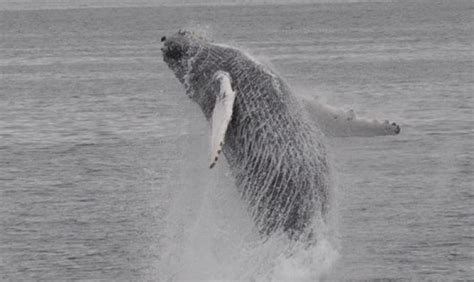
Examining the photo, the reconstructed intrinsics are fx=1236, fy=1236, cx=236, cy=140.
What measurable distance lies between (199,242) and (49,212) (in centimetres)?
727

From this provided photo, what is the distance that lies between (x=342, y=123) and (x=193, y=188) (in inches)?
205

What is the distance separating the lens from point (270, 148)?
1441 cm

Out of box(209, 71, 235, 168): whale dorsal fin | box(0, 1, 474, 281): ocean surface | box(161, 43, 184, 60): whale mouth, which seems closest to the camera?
box(209, 71, 235, 168): whale dorsal fin

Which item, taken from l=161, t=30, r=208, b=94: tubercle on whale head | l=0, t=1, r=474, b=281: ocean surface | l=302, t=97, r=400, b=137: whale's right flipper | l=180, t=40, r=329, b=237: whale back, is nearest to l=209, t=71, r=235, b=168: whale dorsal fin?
l=180, t=40, r=329, b=237: whale back

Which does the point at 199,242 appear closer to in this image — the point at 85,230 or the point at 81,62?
the point at 85,230

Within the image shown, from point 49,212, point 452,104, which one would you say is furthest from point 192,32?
point 452,104

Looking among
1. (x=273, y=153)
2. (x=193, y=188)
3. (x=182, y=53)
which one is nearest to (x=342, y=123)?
(x=273, y=153)

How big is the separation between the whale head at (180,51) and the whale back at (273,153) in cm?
65

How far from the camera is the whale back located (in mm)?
14180

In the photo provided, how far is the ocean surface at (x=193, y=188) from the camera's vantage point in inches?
646

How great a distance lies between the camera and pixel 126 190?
85.9 ft

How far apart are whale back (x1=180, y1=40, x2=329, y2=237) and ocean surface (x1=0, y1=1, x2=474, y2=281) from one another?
0.41 m

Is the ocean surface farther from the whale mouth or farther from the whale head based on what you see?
the whale mouth

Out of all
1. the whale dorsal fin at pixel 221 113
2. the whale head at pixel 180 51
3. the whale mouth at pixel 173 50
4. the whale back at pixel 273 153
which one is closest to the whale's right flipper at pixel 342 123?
the whale back at pixel 273 153
